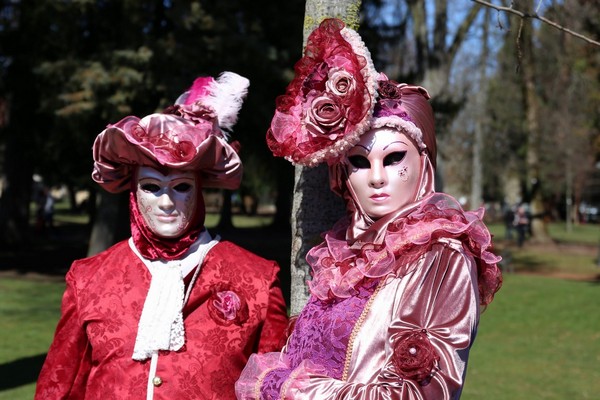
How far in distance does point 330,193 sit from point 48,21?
38.0 ft

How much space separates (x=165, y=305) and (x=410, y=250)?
3.79 ft

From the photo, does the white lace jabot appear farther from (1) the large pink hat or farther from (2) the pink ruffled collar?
(2) the pink ruffled collar

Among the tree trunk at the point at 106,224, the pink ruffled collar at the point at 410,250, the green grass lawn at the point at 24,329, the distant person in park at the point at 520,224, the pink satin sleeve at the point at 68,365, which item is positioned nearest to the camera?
the pink ruffled collar at the point at 410,250

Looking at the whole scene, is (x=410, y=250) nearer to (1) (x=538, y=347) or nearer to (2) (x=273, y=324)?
(2) (x=273, y=324)

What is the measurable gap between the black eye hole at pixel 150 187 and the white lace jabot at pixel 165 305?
10.8 inches

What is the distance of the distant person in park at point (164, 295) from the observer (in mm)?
3238

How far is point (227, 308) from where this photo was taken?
3.31 meters

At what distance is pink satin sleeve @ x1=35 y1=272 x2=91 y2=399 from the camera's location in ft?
10.9

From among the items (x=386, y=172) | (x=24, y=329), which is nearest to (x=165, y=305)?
(x=386, y=172)

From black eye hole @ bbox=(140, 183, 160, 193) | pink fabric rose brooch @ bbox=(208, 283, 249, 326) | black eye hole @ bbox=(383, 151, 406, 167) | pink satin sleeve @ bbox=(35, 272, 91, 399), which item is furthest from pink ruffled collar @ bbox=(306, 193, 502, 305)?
pink satin sleeve @ bbox=(35, 272, 91, 399)

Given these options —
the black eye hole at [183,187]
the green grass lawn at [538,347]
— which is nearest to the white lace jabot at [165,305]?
the black eye hole at [183,187]

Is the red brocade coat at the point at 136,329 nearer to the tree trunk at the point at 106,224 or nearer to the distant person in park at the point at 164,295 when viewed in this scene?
the distant person in park at the point at 164,295

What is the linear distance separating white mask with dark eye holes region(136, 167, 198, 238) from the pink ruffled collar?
0.70m

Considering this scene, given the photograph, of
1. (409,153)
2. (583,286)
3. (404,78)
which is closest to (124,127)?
(409,153)
